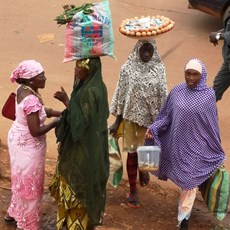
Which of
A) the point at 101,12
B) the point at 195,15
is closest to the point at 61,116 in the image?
the point at 101,12

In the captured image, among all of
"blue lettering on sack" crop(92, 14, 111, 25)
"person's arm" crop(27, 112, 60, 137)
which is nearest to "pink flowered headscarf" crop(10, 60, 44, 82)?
"person's arm" crop(27, 112, 60, 137)

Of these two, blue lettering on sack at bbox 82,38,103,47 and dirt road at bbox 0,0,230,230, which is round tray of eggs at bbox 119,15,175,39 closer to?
blue lettering on sack at bbox 82,38,103,47

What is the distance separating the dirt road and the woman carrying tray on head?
2.14 feet

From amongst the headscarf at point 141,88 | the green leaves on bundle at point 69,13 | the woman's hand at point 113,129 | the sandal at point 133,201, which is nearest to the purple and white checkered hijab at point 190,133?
the headscarf at point 141,88

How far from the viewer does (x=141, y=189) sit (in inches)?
240

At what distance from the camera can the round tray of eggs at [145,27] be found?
515 cm

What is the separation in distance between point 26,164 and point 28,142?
18 centimetres

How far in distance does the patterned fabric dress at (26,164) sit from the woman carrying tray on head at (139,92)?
0.91 m

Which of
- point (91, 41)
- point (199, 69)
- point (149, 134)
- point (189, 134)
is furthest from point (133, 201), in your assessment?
point (91, 41)

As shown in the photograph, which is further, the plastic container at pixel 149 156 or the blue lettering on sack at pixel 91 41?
the plastic container at pixel 149 156

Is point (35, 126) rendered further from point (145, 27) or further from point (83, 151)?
point (145, 27)

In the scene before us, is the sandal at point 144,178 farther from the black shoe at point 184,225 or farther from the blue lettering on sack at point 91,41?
the blue lettering on sack at point 91,41

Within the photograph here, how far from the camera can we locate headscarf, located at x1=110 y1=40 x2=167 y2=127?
5.29 metres

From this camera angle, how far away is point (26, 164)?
15.6ft
